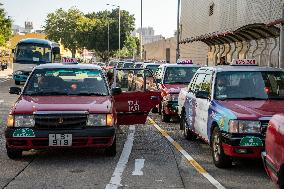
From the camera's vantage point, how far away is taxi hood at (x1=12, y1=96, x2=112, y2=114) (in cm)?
847

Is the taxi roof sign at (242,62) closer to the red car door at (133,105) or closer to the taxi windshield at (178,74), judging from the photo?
the red car door at (133,105)

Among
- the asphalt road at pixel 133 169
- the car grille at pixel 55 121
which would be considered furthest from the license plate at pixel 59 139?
the asphalt road at pixel 133 169

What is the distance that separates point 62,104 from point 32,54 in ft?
78.9

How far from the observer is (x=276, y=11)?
78.8 feet

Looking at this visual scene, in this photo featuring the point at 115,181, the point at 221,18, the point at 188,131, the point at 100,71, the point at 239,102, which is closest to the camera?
the point at 115,181

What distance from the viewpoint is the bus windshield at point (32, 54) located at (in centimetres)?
3195

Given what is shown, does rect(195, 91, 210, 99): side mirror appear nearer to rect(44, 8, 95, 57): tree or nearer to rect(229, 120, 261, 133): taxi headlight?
rect(229, 120, 261, 133): taxi headlight

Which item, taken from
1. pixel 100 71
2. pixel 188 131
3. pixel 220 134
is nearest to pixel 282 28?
pixel 188 131

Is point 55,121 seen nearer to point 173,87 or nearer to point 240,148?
point 240,148

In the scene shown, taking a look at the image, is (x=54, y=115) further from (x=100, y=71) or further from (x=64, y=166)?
(x=100, y=71)

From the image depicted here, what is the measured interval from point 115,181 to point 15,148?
2073 mm

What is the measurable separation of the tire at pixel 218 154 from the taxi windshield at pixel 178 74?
701 cm

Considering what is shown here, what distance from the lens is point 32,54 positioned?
105ft

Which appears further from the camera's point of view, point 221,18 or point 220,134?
point 221,18
